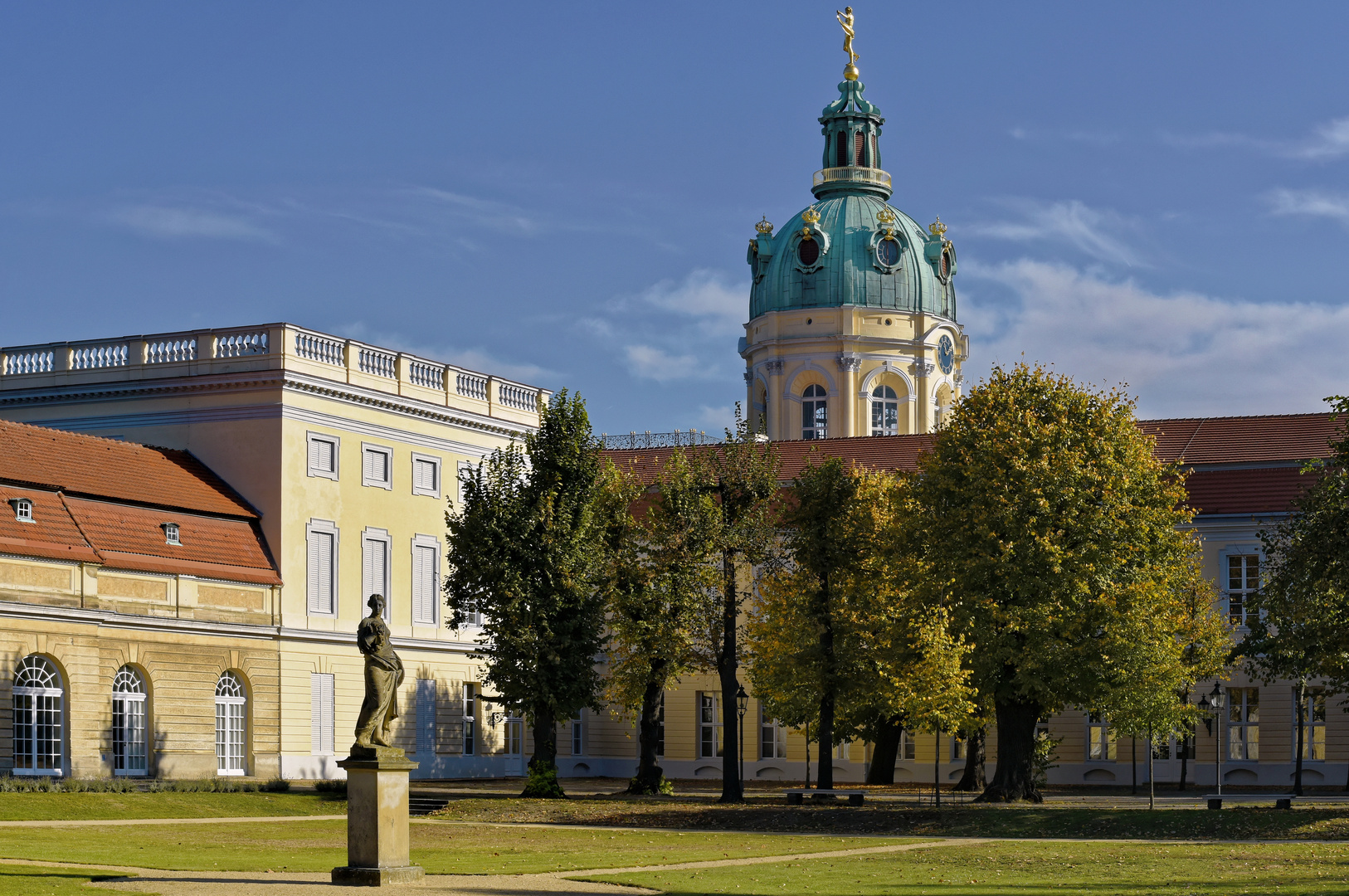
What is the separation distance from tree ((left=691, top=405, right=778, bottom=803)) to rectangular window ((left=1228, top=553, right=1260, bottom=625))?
1933 centimetres

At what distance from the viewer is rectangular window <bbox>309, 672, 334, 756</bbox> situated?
186ft

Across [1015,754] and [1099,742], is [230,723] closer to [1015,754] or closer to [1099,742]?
[1015,754]

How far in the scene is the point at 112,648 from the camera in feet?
162

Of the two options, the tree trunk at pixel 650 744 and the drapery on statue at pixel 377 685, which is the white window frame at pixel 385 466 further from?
the drapery on statue at pixel 377 685

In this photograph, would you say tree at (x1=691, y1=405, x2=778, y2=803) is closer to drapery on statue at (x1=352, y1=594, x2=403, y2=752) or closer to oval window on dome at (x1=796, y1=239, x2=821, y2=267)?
drapery on statue at (x1=352, y1=594, x2=403, y2=752)

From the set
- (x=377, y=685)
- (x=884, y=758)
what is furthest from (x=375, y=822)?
(x=884, y=758)

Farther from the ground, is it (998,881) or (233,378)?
(233,378)

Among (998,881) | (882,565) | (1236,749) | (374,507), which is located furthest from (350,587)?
(998,881)

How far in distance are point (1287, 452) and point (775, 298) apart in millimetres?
34944

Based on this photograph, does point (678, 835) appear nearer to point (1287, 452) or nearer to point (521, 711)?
point (521, 711)

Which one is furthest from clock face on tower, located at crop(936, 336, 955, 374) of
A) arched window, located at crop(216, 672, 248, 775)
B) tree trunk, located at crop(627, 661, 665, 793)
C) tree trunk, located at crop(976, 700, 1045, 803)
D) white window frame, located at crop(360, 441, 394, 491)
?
arched window, located at crop(216, 672, 248, 775)

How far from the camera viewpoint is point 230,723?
54.1 meters

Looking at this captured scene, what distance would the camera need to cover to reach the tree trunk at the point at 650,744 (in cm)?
5231

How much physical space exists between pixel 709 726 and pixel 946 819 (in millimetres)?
29167
